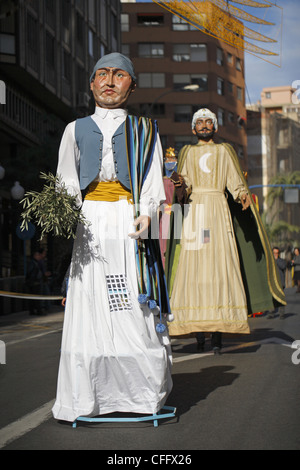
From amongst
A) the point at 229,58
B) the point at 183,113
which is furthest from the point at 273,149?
the point at 183,113

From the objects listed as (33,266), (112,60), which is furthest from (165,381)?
(33,266)

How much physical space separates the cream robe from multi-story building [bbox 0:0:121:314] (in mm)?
11528

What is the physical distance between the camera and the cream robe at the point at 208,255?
8086 mm

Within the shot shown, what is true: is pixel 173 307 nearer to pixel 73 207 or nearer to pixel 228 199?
pixel 228 199

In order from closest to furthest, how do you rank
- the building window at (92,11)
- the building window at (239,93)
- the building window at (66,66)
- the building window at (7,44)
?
1. the building window at (7,44)
2. the building window at (66,66)
3. the building window at (92,11)
4. the building window at (239,93)

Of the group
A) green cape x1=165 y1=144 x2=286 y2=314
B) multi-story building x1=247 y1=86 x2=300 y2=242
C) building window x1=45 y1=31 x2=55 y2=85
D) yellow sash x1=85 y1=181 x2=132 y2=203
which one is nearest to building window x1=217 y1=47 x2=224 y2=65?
multi-story building x1=247 y1=86 x2=300 y2=242

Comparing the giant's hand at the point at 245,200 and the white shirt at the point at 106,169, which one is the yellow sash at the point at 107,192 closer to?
the white shirt at the point at 106,169

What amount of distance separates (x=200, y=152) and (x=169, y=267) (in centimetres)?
131

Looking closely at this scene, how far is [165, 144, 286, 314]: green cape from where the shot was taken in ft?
28.2

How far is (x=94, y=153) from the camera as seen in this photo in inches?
199

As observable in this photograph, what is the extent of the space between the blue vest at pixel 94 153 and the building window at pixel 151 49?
6267 centimetres

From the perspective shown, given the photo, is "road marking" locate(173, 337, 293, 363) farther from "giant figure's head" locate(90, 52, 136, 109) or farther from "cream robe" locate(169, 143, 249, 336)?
"giant figure's head" locate(90, 52, 136, 109)

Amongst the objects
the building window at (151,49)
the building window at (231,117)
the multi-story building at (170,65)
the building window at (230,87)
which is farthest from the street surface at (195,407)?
the building window at (230,87)

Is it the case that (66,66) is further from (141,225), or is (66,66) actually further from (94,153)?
(141,225)
